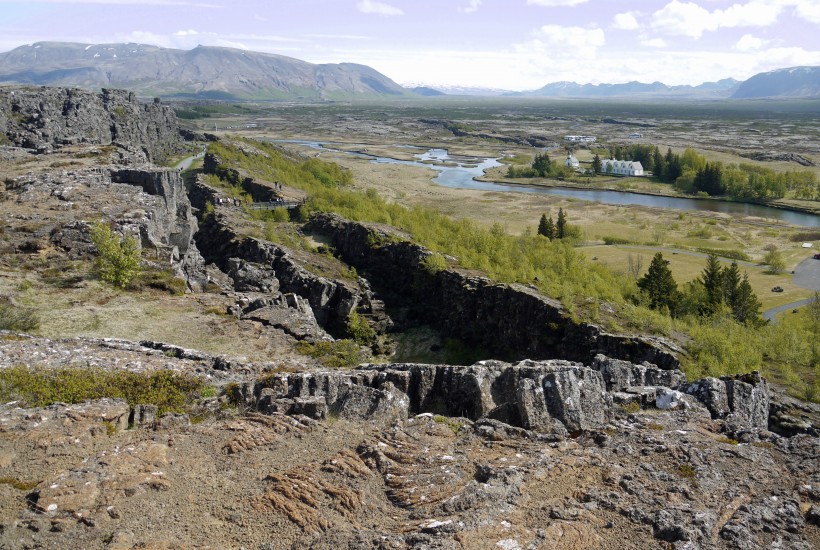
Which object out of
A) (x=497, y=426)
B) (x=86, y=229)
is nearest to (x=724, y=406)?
(x=497, y=426)

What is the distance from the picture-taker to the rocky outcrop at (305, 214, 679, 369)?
39.5 metres

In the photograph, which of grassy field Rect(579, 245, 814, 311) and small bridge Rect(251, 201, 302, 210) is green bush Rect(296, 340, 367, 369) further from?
grassy field Rect(579, 245, 814, 311)

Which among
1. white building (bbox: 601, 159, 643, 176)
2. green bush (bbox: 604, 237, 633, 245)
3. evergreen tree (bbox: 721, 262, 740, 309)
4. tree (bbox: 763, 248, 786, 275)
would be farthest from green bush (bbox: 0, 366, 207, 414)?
white building (bbox: 601, 159, 643, 176)

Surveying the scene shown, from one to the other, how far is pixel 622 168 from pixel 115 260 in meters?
165

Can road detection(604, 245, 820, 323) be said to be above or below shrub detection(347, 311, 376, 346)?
above

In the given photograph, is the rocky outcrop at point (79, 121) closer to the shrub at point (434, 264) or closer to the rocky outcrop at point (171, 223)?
the rocky outcrop at point (171, 223)

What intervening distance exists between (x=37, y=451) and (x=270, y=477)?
22.4ft

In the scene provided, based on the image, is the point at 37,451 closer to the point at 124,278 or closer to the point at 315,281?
the point at 124,278

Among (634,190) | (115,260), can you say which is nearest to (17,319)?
(115,260)

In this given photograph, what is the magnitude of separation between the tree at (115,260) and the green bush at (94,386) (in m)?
14.9

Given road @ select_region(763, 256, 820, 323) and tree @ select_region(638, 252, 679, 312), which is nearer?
tree @ select_region(638, 252, 679, 312)

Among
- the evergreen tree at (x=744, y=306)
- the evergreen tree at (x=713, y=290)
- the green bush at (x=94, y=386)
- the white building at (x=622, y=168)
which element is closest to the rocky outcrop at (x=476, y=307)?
the evergreen tree at (x=713, y=290)

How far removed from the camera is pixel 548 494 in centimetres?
1611

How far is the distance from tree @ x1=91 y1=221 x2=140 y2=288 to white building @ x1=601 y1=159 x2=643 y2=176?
162 meters
